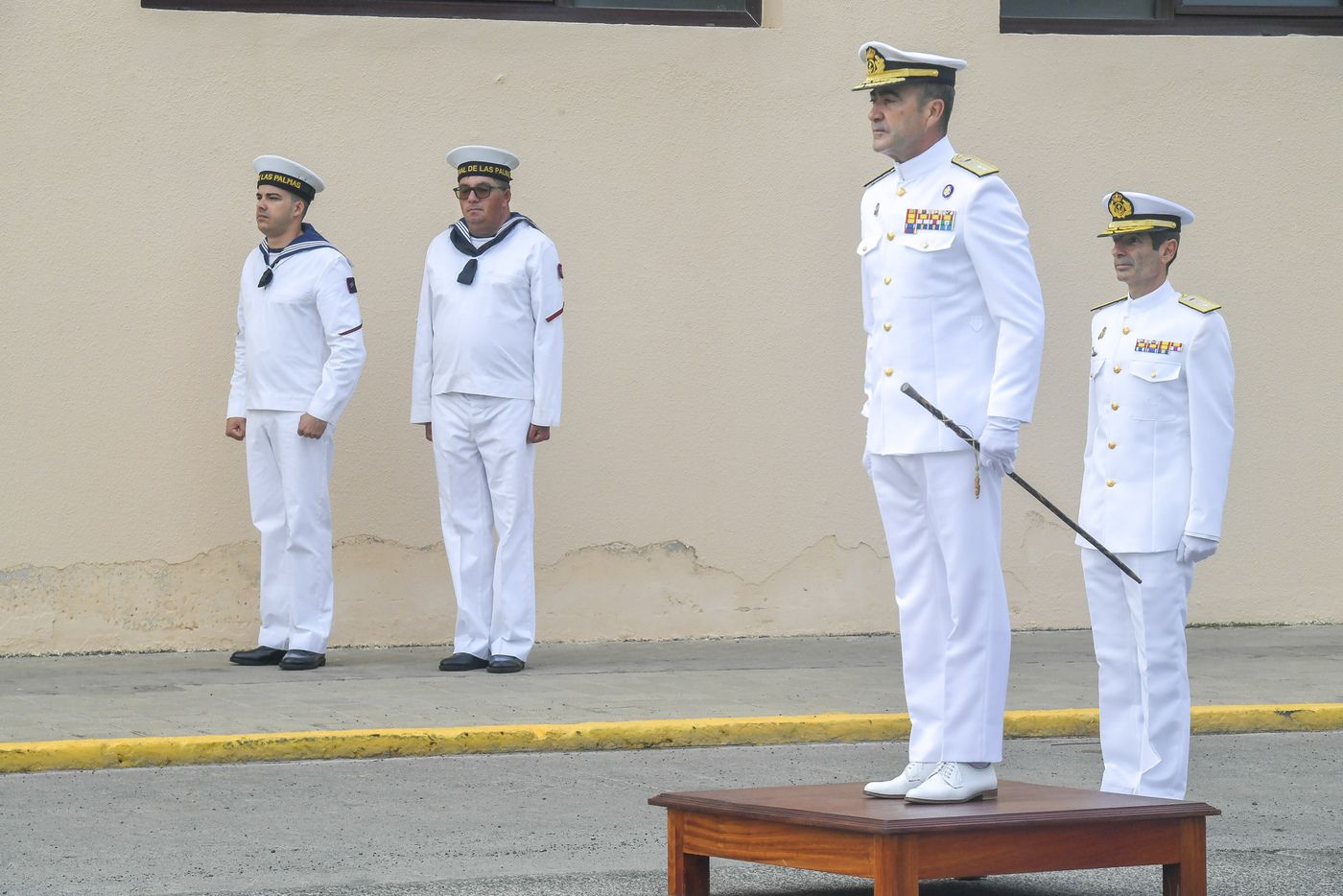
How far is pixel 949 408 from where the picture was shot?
17.8 ft

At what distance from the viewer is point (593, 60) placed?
1045 cm

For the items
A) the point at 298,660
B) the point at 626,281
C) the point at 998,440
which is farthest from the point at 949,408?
the point at 626,281

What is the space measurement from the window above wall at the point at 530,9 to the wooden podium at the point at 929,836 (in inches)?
238

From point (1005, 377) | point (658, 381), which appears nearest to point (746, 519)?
point (658, 381)

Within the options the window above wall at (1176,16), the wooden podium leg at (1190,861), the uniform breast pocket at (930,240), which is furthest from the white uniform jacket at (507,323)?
the wooden podium leg at (1190,861)

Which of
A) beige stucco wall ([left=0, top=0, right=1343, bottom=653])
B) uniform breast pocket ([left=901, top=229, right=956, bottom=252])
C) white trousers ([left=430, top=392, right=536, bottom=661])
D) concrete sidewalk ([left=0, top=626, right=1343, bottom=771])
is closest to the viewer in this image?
uniform breast pocket ([left=901, top=229, right=956, bottom=252])

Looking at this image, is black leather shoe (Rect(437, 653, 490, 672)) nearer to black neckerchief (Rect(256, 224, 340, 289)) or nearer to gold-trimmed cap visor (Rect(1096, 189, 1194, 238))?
black neckerchief (Rect(256, 224, 340, 289))

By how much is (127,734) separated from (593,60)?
4.52 meters

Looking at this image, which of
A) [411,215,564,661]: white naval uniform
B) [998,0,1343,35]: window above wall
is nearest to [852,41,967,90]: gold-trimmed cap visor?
[411,215,564,661]: white naval uniform

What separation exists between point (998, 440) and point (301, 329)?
4915mm

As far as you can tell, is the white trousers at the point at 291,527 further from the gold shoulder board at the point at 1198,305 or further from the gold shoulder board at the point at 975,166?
the gold shoulder board at the point at 975,166

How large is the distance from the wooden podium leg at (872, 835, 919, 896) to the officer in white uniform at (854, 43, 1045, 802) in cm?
57

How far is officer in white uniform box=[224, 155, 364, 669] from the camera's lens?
9.41 m

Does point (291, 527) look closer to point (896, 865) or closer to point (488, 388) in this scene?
point (488, 388)
